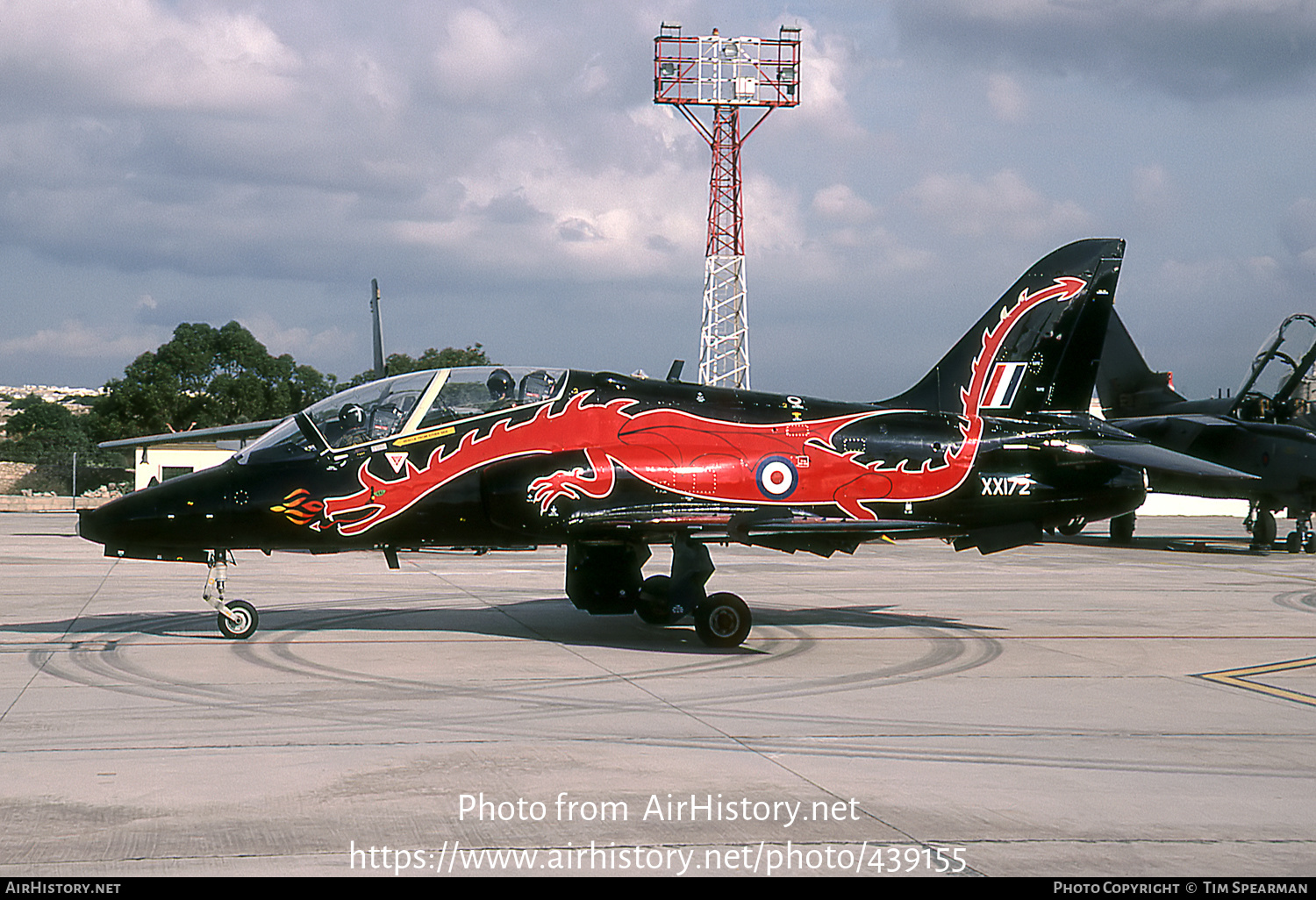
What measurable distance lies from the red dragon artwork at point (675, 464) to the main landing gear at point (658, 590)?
0.79 m

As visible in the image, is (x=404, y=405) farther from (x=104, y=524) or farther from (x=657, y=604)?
(x=657, y=604)

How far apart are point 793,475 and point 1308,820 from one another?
7058 mm

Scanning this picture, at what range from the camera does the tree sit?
7281 cm

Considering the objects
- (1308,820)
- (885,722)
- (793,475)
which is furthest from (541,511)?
(1308,820)

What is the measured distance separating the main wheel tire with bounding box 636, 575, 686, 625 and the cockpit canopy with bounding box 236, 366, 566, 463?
238 cm

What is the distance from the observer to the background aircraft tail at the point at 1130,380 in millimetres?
33938

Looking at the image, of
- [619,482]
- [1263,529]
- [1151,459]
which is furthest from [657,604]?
[1263,529]

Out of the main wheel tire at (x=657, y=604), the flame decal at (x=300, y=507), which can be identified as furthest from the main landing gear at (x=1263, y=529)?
the flame decal at (x=300, y=507)

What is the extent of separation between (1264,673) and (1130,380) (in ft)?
82.2

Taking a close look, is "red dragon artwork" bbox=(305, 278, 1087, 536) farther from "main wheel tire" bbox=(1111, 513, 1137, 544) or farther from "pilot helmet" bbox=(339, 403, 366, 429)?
"main wheel tire" bbox=(1111, 513, 1137, 544)

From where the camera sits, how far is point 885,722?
27.0ft

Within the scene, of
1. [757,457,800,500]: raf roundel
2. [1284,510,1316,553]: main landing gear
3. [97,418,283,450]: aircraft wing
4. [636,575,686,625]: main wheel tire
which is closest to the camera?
[636,575,686,625]: main wheel tire

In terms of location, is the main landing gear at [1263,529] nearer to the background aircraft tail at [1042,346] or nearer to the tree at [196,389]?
the background aircraft tail at [1042,346]

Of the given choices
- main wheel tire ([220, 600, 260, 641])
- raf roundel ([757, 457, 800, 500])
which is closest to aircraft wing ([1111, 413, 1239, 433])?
raf roundel ([757, 457, 800, 500])
